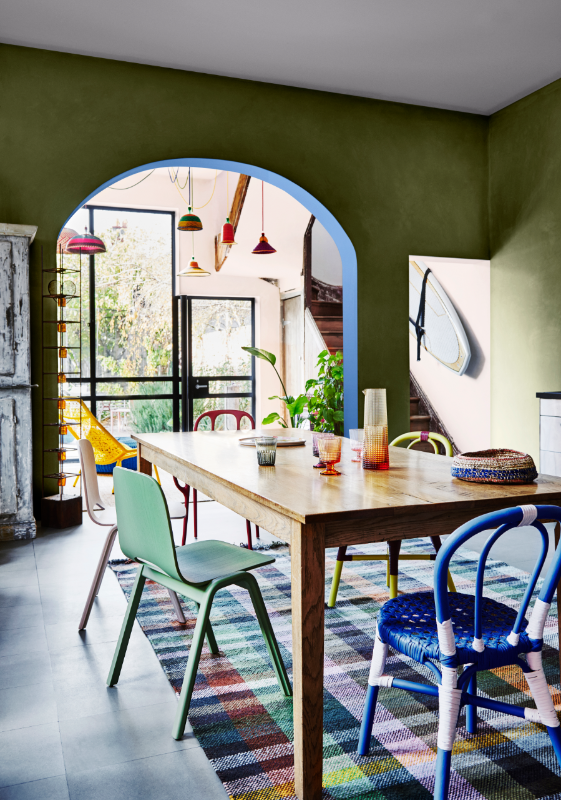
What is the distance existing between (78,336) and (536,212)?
5.31 meters

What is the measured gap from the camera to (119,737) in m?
1.93

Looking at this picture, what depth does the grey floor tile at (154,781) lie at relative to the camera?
5.45ft

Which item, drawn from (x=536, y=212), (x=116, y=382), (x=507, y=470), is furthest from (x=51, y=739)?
(x=116, y=382)

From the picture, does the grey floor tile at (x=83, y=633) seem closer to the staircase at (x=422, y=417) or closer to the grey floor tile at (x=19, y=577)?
the grey floor tile at (x=19, y=577)

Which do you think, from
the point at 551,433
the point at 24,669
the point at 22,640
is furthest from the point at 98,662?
the point at 551,433

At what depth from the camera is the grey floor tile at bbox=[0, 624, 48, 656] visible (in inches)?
99.7

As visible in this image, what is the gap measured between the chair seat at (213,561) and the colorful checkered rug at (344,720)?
41 centimetres

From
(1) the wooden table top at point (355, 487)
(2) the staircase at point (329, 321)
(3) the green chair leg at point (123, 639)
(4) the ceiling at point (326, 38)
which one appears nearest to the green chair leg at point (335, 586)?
(1) the wooden table top at point (355, 487)

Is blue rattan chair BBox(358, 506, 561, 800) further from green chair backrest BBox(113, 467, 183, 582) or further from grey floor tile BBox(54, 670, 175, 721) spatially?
grey floor tile BBox(54, 670, 175, 721)

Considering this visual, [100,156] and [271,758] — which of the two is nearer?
[271,758]

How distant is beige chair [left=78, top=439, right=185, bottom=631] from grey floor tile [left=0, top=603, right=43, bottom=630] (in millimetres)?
257

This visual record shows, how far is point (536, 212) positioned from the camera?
5145mm

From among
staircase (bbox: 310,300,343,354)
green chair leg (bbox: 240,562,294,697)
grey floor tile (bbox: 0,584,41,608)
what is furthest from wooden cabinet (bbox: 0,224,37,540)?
staircase (bbox: 310,300,343,354)

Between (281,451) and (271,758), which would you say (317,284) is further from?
(271,758)
